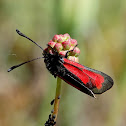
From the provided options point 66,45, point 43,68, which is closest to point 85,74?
point 66,45

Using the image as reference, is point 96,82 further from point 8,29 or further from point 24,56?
point 8,29

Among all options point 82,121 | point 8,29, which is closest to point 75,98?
point 82,121

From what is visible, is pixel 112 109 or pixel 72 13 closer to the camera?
pixel 72 13

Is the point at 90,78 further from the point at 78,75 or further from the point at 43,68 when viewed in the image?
the point at 43,68

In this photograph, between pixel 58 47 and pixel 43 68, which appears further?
pixel 43 68

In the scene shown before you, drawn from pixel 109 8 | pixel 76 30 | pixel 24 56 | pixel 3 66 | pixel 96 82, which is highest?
pixel 109 8

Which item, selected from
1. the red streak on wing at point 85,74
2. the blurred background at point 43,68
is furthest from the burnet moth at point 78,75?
the blurred background at point 43,68

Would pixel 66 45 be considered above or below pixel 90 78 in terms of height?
above
